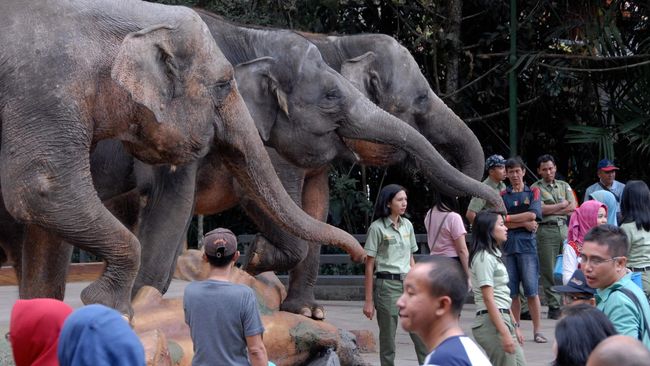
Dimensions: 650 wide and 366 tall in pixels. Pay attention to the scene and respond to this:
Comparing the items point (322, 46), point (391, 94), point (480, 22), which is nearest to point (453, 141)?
point (391, 94)

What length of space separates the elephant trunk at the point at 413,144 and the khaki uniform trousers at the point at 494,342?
6.40 feet

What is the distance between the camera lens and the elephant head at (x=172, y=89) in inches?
289

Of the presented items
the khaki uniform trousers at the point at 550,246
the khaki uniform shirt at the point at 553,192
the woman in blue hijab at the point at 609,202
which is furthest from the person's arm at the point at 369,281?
the khaki uniform trousers at the point at 550,246

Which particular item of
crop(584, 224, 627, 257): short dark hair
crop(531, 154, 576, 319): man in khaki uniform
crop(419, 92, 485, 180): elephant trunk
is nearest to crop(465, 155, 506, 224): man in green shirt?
crop(419, 92, 485, 180): elephant trunk

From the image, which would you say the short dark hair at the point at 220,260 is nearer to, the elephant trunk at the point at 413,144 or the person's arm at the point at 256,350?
the person's arm at the point at 256,350

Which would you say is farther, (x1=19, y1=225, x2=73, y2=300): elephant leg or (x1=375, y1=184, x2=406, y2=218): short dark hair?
(x1=375, y1=184, x2=406, y2=218): short dark hair

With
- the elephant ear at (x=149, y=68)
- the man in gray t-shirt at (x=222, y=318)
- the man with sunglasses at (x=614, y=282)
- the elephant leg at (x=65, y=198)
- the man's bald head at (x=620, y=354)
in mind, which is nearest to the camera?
the man's bald head at (x=620, y=354)

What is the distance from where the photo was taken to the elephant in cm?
711

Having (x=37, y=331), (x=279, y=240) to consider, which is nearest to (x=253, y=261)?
(x=279, y=240)

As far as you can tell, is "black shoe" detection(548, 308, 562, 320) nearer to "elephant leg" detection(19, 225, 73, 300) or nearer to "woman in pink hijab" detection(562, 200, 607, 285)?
"woman in pink hijab" detection(562, 200, 607, 285)

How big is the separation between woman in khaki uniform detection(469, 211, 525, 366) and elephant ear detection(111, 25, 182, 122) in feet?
6.34

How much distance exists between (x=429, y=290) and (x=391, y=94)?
664 centimetres

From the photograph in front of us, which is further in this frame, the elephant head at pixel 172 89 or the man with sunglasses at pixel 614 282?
the elephant head at pixel 172 89

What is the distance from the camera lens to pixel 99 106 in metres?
7.35
